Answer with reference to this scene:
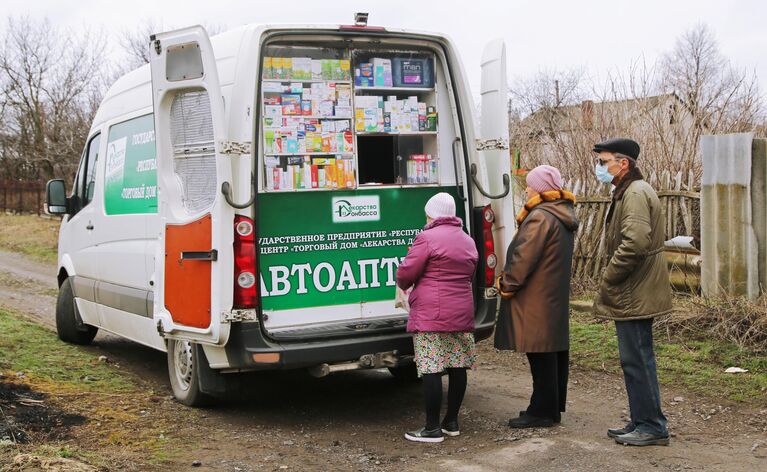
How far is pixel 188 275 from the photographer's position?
568 centimetres

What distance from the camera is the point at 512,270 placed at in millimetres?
5605

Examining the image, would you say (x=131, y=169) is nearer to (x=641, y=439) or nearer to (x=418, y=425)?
(x=418, y=425)

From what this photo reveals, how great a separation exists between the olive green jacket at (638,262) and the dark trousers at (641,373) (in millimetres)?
133

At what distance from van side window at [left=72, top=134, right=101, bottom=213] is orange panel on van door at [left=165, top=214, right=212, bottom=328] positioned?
251cm

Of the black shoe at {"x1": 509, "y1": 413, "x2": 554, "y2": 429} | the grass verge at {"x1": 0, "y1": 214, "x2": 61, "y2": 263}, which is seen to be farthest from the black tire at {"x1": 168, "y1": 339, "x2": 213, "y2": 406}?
the grass verge at {"x1": 0, "y1": 214, "x2": 61, "y2": 263}

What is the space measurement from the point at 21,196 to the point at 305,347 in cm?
3506

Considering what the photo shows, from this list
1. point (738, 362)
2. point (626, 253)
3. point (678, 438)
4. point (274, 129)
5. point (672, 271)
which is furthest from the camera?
point (672, 271)

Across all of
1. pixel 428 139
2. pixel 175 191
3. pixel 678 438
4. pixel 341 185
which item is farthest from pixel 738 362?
pixel 175 191

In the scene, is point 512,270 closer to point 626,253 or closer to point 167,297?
point 626,253

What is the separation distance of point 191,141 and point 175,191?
14.1 inches

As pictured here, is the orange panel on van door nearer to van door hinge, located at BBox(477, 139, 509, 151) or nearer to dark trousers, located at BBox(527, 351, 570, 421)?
van door hinge, located at BBox(477, 139, 509, 151)

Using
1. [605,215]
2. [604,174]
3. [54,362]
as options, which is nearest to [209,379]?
[54,362]

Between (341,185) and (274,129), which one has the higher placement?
(274,129)

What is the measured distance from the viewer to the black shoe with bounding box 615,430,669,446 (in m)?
5.32
